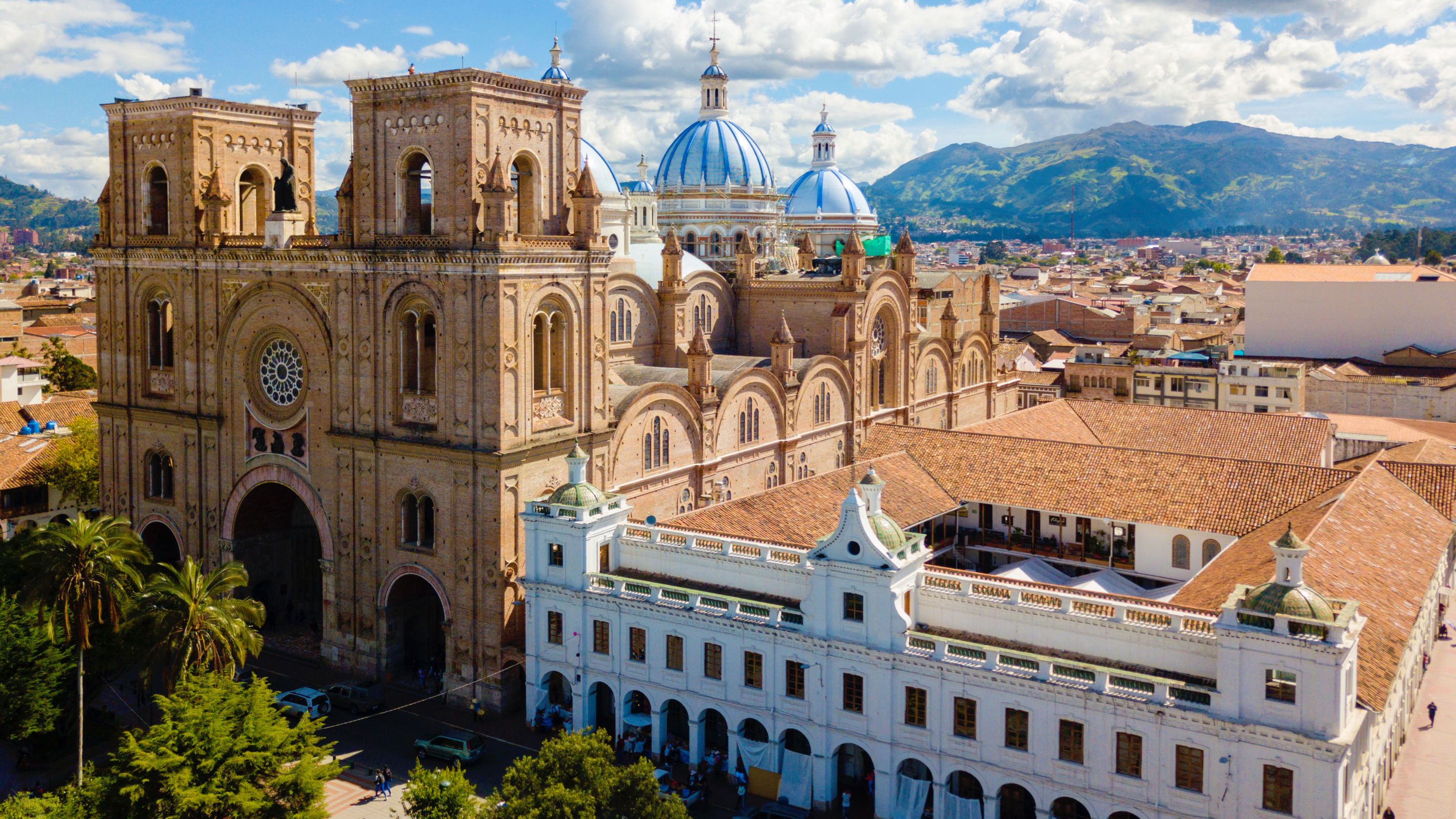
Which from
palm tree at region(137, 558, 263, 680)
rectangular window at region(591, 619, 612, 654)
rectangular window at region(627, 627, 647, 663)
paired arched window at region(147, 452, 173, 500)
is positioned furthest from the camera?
paired arched window at region(147, 452, 173, 500)

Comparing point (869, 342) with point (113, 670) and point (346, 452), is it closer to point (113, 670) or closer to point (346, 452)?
point (346, 452)

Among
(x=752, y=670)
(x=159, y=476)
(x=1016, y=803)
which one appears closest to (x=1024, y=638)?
(x=1016, y=803)

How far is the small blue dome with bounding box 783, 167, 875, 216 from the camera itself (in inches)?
3861

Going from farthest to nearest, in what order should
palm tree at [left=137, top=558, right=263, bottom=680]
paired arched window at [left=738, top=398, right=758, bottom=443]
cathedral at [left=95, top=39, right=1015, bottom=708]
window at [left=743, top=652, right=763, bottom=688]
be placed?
paired arched window at [left=738, top=398, right=758, bottom=443] → cathedral at [left=95, top=39, right=1015, bottom=708] → window at [left=743, top=652, right=763, bottom=688] → palm tree at [left=137, top=558, right=263, bottom=680]

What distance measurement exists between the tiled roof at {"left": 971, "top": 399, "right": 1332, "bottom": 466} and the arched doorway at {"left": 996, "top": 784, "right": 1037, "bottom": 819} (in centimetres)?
2502

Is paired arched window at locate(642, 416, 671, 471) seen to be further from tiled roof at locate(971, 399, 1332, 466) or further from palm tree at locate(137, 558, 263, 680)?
palm tree at locate(137, 558, 263, 680)

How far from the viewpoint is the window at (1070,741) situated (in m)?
32.3

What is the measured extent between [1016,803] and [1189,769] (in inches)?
211

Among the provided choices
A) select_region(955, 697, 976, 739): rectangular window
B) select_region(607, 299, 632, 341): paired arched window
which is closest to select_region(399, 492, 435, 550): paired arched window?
select_region(607, 299, 632, 341): paired arched window

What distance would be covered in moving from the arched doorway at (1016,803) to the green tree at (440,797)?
48.2ft

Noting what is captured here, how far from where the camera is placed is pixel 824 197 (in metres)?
98.2

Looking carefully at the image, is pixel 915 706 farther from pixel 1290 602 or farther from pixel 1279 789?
pixel 1290 602

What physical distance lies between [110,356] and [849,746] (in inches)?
1532

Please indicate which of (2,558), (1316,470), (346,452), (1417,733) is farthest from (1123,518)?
(2,558)
